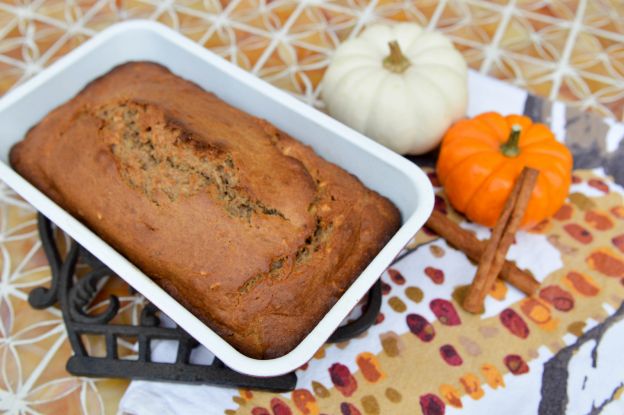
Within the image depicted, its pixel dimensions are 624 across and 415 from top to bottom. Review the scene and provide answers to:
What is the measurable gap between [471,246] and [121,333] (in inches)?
32.1

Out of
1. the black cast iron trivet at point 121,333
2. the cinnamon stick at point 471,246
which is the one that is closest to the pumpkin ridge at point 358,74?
the cinnamon stick at point 471,246

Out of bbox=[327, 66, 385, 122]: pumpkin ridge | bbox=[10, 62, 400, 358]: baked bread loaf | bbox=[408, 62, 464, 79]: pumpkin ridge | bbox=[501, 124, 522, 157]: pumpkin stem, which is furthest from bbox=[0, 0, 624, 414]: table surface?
bbox=[10, 62, 400, 358]: baked bread loaf

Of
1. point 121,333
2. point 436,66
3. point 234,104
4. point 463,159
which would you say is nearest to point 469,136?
point 463,159

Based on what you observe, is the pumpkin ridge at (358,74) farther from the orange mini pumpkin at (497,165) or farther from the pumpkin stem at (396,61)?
the orange mini pumpkin at (497,165)

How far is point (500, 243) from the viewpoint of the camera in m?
1.30

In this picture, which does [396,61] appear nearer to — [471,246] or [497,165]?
[497,165]

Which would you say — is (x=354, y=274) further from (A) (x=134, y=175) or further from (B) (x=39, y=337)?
(B) (x=39, y=337)

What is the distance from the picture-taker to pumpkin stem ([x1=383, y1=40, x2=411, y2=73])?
4.62 feet

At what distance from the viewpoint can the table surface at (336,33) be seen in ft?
5.66

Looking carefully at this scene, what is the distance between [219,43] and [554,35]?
106 centimetres

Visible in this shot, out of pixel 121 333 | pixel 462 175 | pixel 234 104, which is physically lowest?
pixel 121 333

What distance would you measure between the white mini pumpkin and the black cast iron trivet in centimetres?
42

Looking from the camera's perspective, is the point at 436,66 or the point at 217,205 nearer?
the point at 217,205

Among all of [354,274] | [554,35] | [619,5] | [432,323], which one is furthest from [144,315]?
[619,5]
